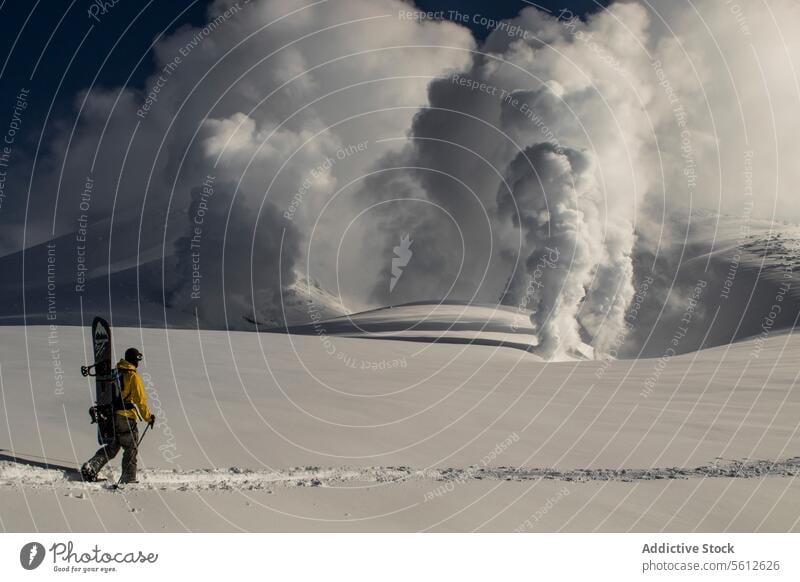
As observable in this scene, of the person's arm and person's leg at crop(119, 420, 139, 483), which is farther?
the person's arm

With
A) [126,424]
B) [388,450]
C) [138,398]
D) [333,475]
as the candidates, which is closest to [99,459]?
[126,424]

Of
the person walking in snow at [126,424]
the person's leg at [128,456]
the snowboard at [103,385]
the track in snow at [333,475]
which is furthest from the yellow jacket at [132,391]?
the track in snow at [333,475]

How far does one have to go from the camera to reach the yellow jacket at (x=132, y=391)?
10.1 metres

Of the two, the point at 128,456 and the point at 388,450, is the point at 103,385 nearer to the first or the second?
the point at 128,456

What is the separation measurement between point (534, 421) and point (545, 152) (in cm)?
3241

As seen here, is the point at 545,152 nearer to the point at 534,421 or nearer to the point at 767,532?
the point at 534,421

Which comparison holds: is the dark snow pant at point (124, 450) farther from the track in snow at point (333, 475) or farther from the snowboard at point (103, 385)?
the track in snow at point (333, 475)

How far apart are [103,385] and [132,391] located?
63cm

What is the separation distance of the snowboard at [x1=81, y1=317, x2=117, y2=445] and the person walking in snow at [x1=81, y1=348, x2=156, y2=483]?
0.51ft

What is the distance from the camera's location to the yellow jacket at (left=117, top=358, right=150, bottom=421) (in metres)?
10.1

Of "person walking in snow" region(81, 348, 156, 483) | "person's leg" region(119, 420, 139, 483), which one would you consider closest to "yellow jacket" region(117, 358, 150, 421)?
"person walking in snow" region(81, 348, 156, 483)

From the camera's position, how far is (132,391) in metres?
10.2

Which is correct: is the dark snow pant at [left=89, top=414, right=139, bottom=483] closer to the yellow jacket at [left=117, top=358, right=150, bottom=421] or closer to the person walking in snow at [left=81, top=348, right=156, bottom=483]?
the person walking in snow at [left=81, top=348, right=156, bottom=483]

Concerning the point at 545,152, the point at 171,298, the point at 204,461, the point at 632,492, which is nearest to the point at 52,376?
the point at 204,461
